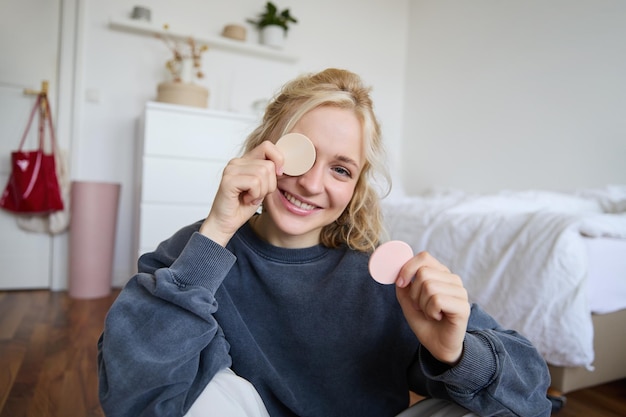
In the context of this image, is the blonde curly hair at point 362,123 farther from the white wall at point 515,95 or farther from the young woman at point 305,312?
the white wall at point 515,95

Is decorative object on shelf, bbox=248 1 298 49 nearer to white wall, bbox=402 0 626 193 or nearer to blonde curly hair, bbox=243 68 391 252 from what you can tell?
white wall, bbox=402 0 626 193

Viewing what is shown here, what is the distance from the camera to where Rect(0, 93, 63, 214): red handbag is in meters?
2.60

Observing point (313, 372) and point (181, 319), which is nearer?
point (181, 319)

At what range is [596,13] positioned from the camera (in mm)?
2496

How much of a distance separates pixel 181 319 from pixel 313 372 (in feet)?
1.06

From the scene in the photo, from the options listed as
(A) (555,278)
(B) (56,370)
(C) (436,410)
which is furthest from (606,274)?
(B) (56,370)

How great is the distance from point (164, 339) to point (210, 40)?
8.99 ft

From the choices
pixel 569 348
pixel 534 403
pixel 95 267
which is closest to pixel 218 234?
pixel 534 403

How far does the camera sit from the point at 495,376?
2.19 ft

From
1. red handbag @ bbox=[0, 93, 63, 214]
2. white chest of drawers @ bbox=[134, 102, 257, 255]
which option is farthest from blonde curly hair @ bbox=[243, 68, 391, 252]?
red handbag @ bbox=[0, 93, 63, 214]

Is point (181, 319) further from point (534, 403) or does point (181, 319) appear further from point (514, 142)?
point (514, 142)

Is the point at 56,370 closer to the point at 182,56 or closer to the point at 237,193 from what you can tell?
the point at 237,193

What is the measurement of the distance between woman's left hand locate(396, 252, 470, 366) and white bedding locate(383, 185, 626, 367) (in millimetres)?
934

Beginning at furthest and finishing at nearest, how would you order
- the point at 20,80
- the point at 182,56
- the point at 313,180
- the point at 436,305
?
the point at 182,56
the point at 20,80
the point at 313,180
the point at 436,305
